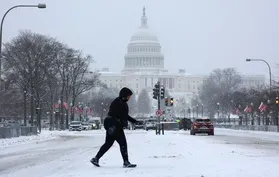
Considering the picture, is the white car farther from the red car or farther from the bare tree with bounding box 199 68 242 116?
the bare tree with bounding box 199 68 242 116

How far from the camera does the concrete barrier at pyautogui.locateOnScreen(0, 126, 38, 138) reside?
4287 cm

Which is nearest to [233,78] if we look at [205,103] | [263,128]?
[205,103]

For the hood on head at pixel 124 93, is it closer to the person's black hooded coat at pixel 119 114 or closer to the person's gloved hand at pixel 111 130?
the person's black hooded coat at pixel 119 114

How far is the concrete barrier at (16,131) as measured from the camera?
42.9 meters

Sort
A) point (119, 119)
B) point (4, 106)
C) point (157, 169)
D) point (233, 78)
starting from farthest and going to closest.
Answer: point (233, 78) → point (4, 106) → point (119, 119) → point (157, 169)

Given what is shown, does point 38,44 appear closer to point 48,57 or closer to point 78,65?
point 48,57

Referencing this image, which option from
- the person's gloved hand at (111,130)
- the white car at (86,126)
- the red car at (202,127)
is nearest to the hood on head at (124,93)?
the person's gloved hand at (111,130)

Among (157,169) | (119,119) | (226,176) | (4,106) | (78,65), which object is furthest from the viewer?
(78,65)

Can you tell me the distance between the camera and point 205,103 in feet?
586

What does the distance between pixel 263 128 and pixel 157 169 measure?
59.6 metres

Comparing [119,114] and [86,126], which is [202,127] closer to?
[119,114]

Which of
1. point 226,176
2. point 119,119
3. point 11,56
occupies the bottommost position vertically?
point 226,176

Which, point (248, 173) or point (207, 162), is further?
point (207, 162)

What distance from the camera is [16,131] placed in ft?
155
